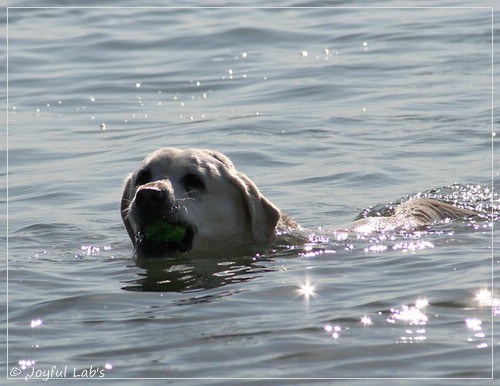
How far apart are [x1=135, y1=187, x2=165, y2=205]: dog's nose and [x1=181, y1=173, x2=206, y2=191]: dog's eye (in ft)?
1.38

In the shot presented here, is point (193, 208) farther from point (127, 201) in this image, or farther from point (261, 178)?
point (261, 178)

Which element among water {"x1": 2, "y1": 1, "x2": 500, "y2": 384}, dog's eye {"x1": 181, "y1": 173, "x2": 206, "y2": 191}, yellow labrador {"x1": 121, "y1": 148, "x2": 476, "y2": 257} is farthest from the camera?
dog's eye {"x1": 181, "y1": 173, "x2": 206, "y2": 191}

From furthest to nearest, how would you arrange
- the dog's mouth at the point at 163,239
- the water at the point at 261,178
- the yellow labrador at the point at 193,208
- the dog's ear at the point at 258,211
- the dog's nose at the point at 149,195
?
the dog's ear at the point at 258,211 < the dog's mouth at the point at 163,239 < the yellow labrador at the point at 193,208 < the dog's nose at the point at 149,195 < the water at the point at 261,178

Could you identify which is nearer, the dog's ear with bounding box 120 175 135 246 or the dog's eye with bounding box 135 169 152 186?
the dog's eye with bounding box 135 169 152 186

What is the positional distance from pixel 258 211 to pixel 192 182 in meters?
0.57

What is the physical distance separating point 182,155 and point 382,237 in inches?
65.4

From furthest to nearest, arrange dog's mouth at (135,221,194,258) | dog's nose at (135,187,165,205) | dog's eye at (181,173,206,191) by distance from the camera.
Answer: dog's eye at (181,173,206,191) < dog's mouth at (135,221,194,258) < dog's nose at (135,187,165,205)

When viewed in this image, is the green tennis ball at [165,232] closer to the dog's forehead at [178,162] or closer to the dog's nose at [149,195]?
the dog's nose at [149,195]

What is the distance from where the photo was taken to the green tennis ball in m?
9.12

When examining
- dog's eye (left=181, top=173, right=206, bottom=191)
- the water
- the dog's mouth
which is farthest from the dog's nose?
the water

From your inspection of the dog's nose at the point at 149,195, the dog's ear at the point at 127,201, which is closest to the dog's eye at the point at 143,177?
the dog's ear at the point at 127,201

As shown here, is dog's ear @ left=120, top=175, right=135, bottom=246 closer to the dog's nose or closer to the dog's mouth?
the dog's mouth

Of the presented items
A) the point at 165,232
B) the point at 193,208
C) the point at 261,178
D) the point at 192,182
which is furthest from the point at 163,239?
the point at 261,178

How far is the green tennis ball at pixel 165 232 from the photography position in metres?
9.12
